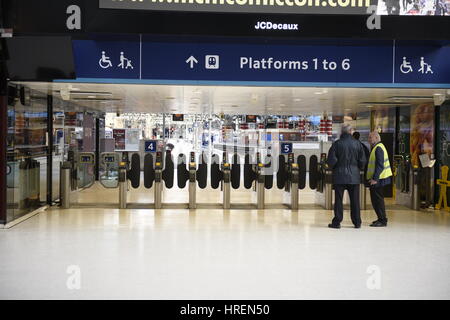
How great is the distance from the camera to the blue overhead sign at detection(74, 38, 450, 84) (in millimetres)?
8539

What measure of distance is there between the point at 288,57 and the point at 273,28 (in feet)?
3.47

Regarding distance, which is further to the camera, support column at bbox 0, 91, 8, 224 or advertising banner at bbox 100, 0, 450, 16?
support column at bbox 0, 91, 8, 224

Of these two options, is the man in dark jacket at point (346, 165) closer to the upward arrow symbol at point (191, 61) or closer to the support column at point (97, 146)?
the upward arrow symbol at point (191, 61)

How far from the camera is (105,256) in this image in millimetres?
6309

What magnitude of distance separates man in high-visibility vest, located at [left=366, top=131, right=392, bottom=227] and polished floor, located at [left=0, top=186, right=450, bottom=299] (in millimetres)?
285

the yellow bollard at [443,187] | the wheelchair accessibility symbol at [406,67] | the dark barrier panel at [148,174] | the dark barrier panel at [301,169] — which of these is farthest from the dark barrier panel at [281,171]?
the wheelchair accessibility symbol at [406,67]

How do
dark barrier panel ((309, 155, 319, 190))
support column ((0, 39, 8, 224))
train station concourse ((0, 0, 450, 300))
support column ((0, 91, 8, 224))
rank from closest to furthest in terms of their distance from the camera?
train station concourse ((0, 0, 450, 300))
support column ((0, 39, 8, 224))
support column ((0, 91, 8, 224))
dark barrier panel ((309, 155, 319, 190))

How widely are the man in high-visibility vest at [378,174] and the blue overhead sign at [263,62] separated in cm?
98

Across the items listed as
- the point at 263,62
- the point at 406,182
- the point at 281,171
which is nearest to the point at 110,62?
the point at 263,62

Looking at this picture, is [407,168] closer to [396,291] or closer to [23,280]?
[396,291]

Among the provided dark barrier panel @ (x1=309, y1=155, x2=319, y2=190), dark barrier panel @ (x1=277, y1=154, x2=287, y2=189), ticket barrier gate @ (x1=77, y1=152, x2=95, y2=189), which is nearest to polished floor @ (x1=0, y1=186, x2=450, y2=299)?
dark barrier panel @ (x1=309, y1=155, x2=319, y2=190)

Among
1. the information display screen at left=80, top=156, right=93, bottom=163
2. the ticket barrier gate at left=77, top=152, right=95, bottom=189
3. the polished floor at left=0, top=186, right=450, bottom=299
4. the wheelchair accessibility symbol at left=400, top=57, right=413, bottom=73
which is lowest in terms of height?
the polished floor at left=0, top=186, right=450, bottom=299

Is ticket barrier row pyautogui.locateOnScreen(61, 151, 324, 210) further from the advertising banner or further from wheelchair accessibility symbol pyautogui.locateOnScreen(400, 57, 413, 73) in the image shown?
the advertising banner

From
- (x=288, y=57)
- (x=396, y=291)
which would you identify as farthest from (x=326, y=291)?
(x=288, y=57)
